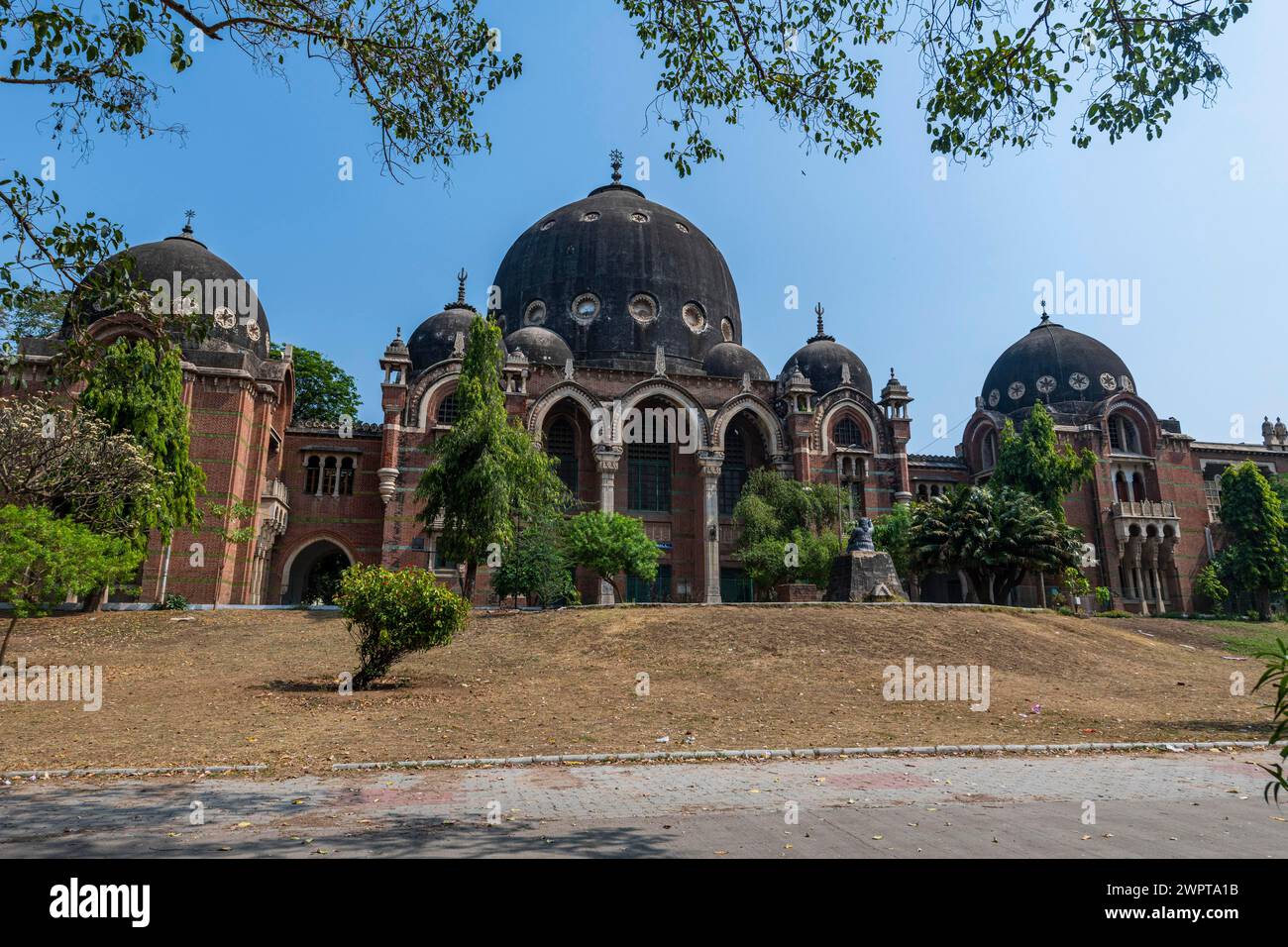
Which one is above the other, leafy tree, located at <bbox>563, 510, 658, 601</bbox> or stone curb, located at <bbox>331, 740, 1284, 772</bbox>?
leafy tree, located at <bbox>563, 510, 658, 601</bbox>

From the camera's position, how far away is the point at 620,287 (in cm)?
4047

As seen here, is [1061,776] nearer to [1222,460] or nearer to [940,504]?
[940,504]

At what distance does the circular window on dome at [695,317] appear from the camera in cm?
4141

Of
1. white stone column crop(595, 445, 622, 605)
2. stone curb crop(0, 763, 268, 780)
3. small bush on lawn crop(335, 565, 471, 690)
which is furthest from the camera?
white stone column crop(595, 445, 622, 605)

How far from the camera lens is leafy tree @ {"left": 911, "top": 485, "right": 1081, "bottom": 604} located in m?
27.5

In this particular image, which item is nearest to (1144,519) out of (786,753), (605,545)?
(605,545)

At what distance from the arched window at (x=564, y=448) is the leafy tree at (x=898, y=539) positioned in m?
13.4

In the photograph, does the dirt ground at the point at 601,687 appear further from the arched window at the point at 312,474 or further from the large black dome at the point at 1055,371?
the large black dome at the point at 1055,371

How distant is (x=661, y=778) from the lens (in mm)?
7988

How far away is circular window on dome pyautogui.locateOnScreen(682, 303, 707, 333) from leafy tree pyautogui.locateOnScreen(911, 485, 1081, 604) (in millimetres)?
16630

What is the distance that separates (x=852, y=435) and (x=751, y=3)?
3185cm

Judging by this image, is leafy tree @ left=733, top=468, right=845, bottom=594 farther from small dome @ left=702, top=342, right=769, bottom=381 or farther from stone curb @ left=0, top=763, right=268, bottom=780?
stone curb @ left=0, top=763, right=268, bottom=780

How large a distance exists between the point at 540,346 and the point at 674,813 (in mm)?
31894

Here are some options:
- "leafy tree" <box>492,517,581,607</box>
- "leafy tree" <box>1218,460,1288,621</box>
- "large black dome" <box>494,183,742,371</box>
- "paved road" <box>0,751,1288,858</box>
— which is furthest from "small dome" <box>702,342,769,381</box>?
"paved road" <box>0,751,1288,858</box>
